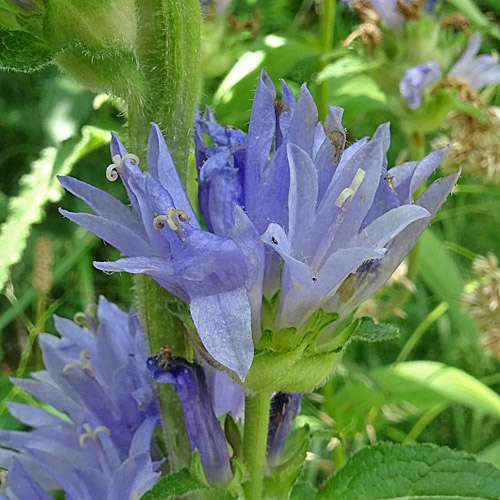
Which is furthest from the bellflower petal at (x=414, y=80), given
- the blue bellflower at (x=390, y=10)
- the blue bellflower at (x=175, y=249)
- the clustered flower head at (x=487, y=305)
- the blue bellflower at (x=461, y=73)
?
the blue bellflower at (x=175, y=249)

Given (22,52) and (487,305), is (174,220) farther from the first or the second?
(487,305)

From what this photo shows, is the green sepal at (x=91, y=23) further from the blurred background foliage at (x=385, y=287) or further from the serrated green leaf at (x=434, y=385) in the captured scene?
the serrated green leaf at (x=434, y=385)

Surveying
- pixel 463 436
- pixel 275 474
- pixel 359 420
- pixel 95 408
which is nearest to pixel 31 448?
pixel 95 408

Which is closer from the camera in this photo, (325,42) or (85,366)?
(85,366)

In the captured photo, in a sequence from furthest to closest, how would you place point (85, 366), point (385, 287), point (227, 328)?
point (385, 287) < point (85, 366) < point (227, 328)

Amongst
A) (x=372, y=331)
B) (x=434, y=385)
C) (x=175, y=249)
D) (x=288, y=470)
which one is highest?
(x=175, y=249)

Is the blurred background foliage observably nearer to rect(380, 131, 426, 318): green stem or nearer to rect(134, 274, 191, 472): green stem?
rect(380, 131, 426, 318): green stem

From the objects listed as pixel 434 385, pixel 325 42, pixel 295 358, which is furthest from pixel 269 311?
pixel 325 42
